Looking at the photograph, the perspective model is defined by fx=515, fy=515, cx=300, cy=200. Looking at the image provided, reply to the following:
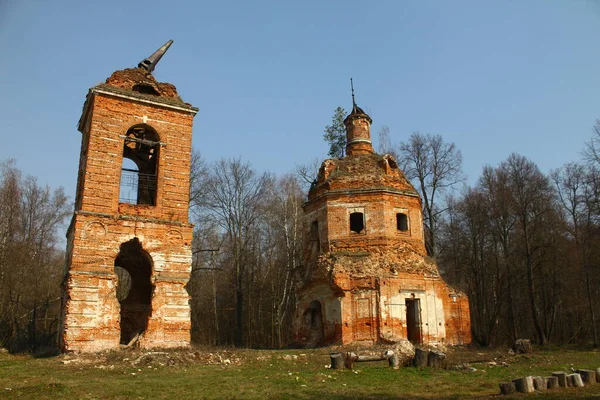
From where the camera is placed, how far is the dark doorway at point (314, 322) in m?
19.3

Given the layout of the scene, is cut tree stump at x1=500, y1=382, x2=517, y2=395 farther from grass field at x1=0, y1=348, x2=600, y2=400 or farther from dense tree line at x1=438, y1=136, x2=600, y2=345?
dense tree line at x1=438, y1=136, x2=600, y2=345

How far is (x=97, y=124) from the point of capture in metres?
16.2

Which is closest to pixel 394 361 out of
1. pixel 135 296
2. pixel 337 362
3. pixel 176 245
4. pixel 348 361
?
pixel 348 361

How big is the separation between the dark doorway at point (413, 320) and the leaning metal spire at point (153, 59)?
12.9 meters

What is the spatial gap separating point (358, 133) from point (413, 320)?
8.65m

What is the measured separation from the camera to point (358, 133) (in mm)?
23016

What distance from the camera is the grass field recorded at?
8.67 metres

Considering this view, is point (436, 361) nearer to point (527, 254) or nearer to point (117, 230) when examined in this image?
point (117, 230)

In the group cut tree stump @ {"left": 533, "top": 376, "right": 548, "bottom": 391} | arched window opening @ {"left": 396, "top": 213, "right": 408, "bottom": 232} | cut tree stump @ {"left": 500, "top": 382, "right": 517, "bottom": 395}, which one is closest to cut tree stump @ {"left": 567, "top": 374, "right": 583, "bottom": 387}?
cut tree stump @ {"left": 533, "top": 376, "right": 548, "bottom": 391}

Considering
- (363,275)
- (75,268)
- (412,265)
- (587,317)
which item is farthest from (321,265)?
(587,317)

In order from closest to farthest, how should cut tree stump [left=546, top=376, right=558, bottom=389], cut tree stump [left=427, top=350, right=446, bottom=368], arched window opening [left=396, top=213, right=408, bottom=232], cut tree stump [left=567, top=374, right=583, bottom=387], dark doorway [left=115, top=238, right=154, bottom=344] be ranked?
cut tree stump [left=546, top=376, right=558, bottom=389]
cut tree stump [left=567, top=374, right=583, bottom=387]
cut tree stump [left=427, top=350, right=446, bottom=368]
dark doorway [left=115, top=238, right=154, bottom=344]
arched window opening [left=396, top=213, right=408, bottom=232]

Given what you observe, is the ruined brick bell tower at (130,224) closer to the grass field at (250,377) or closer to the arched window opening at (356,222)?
the grass field at (250,377)

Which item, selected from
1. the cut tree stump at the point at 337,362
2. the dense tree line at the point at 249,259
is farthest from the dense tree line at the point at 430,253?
the cut tree stump at the point at 337,362

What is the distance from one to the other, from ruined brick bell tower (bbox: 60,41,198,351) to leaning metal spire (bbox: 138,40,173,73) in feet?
1.22
